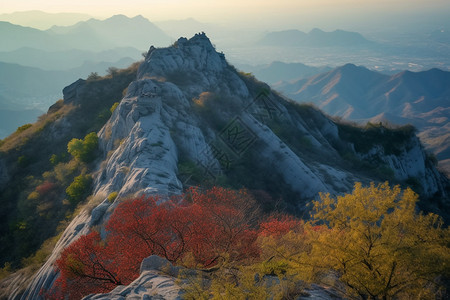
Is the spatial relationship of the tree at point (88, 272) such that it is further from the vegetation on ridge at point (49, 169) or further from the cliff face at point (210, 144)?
the vegetation on ridge at point (49, 169)

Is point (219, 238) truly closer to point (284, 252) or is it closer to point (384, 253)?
point (284, 252)

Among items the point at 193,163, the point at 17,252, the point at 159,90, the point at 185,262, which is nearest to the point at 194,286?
the point at 185,262

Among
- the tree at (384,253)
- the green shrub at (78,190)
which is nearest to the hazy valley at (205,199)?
the tree at (384,253)

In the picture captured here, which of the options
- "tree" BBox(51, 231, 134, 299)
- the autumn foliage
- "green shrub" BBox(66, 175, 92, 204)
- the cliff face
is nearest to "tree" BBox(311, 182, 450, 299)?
the autumn foliage

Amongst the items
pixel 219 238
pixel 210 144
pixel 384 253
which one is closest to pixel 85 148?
pixel 210 144

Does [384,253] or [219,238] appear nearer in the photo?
[384,253]

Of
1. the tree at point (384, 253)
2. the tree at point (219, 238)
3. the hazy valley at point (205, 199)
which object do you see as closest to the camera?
the tree at point (384, 253)
